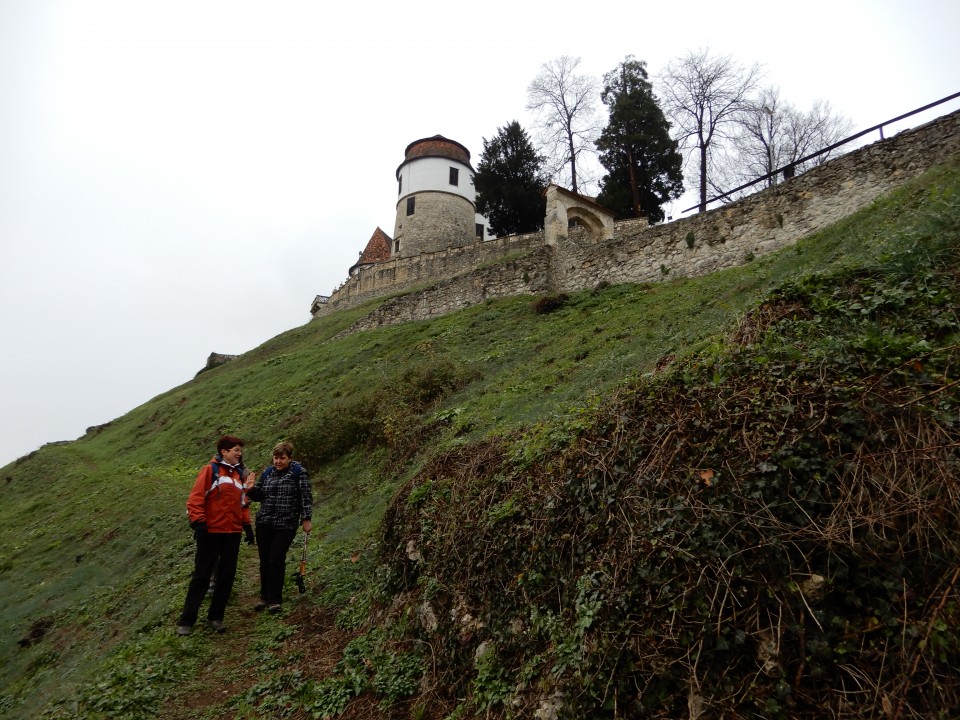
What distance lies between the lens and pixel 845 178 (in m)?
13.1

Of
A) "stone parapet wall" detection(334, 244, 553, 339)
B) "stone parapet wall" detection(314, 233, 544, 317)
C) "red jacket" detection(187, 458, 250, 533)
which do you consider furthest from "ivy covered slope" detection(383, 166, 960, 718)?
"stone parapet wall" detection(314, 233, 544, 317)

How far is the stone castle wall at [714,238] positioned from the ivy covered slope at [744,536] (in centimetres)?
901

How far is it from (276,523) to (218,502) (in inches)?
26.7

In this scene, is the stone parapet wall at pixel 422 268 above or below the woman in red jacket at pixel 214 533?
above

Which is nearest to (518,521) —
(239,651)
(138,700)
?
(239,651)

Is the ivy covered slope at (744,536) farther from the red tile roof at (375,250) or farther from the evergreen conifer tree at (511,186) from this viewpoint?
the red tile roof at (375,250)

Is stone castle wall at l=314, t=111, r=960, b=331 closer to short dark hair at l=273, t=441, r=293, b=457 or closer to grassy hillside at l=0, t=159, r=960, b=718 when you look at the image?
grassy hillside at l=0, t=159, r=960, b=718

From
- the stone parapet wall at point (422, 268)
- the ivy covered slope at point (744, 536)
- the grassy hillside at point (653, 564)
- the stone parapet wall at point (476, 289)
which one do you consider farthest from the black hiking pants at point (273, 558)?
the stone parapet wall at point (422, 268)

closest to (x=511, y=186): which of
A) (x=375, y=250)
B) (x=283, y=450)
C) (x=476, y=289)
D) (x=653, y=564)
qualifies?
(x=375, y=250)

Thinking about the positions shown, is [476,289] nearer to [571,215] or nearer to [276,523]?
[571,215]

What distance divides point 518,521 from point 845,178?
502 inches

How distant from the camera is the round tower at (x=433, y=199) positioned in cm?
3862

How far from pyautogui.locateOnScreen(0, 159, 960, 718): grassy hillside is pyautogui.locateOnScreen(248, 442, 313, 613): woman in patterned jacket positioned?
1.02 feet

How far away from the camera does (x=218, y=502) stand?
577 centimetres
